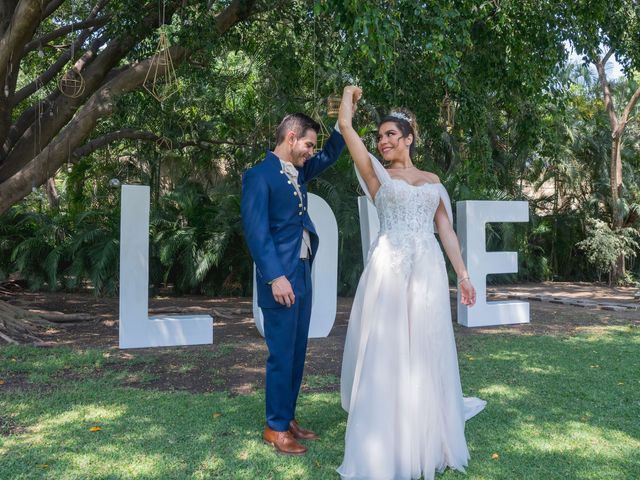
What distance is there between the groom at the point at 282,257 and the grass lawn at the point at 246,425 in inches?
12.1

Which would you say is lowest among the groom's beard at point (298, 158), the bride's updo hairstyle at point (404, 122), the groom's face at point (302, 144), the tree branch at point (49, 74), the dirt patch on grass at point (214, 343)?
the dirt patch on grass at point (214, 343)

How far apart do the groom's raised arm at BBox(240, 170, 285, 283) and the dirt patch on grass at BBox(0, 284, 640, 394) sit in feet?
6.52

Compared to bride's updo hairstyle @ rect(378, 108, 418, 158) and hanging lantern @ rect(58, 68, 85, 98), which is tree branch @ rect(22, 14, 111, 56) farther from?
bride's updo hairstyle @ rect(378, 108, 418, 158)

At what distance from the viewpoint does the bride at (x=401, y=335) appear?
3.20 m

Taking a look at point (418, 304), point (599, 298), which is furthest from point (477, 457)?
point (599, 298)

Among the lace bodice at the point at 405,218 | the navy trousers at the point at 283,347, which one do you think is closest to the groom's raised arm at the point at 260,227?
the navy trousers at the point at 283,347

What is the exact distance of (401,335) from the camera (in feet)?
10.9

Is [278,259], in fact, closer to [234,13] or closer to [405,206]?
[405,206]

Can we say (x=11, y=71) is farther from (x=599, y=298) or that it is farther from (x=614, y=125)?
(x=614, y=125)

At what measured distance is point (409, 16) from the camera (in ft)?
18.2

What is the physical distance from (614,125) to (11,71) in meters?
14.3

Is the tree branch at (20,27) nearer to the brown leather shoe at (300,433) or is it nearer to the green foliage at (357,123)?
the green foliage at (357,123)

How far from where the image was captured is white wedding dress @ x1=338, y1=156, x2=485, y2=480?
10.5 ft

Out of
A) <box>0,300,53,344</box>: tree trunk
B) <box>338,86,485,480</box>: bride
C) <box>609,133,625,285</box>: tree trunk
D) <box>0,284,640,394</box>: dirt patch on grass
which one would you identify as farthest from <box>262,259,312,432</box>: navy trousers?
<box>609,133,625,285</box>: tree trunk
